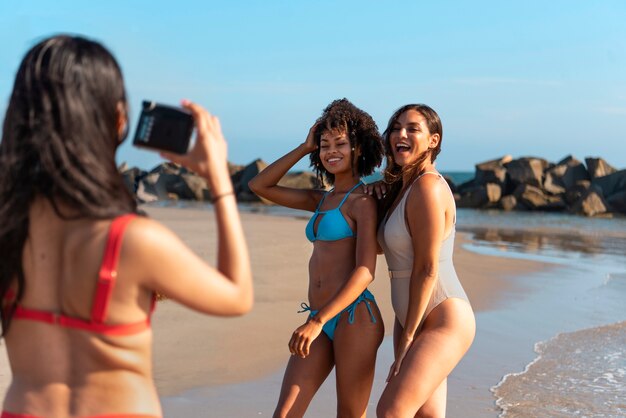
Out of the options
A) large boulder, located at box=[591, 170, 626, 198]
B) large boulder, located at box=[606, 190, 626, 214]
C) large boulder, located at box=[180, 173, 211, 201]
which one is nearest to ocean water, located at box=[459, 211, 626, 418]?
large boulder, located at box=[606, 190, 626, 214]

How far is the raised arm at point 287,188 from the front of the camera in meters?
4.37

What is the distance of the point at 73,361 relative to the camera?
6.29 feet

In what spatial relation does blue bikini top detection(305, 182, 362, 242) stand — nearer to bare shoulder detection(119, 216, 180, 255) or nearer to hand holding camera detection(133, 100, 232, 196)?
hand holding camera detection(133, 100, 232, 196)

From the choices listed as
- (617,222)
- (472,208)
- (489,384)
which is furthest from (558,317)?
(472,208)

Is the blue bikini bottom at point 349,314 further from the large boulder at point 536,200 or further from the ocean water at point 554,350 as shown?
the large boulder at point 536,200

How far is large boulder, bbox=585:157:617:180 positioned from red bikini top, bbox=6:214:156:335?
41560mm

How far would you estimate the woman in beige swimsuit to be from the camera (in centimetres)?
363

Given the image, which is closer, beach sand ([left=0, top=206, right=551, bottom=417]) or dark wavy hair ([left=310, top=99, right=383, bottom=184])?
dark wavy hair ([left=310, top=99, right=383, bottom=184])

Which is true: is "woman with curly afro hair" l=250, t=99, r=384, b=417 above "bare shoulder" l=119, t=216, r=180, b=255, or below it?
below

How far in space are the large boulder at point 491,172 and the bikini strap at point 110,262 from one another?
39.9 meters

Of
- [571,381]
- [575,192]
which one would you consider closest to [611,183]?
[575,192]

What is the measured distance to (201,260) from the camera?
1904 millimetres

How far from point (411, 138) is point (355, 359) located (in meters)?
1.12

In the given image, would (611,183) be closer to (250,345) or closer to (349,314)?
(250,345)
